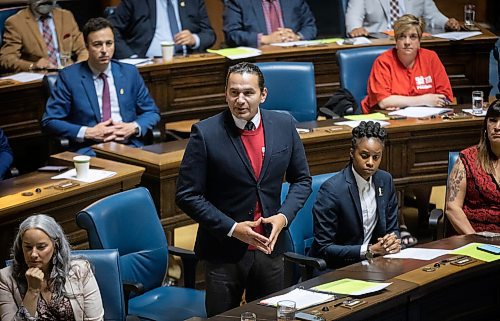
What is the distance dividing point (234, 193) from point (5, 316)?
990 mm

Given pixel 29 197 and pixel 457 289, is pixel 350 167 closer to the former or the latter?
pixel 457 289

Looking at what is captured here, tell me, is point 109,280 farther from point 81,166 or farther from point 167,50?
point 167,50

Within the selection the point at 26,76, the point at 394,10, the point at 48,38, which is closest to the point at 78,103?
the point at 26,76

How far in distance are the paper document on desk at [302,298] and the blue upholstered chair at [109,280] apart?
63 centimetres

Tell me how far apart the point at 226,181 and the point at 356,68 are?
10.1 ft

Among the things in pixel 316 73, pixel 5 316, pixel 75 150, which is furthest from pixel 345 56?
pixel 5 316

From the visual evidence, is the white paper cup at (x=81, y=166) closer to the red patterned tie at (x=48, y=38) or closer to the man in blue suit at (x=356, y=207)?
the man in blue suit at (x=356, y=207)

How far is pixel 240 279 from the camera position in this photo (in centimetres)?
412

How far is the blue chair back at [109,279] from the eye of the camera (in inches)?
160

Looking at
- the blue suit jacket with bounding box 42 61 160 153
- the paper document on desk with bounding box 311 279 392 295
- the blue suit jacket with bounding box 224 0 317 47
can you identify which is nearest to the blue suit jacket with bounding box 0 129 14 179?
the blue suit jacket with bounding box 42 61 160 153

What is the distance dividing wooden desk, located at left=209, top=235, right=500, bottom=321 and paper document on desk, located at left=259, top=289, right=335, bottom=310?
0.04m

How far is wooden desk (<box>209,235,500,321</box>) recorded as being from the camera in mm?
3719

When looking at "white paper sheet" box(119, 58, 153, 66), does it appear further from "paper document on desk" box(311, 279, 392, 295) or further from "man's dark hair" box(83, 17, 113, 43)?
"paper document on desk" box(311, 279, 392, 295)

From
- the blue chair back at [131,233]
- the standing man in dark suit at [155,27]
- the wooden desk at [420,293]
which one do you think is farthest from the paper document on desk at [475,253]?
the standing man in dark suit at [155,27]
